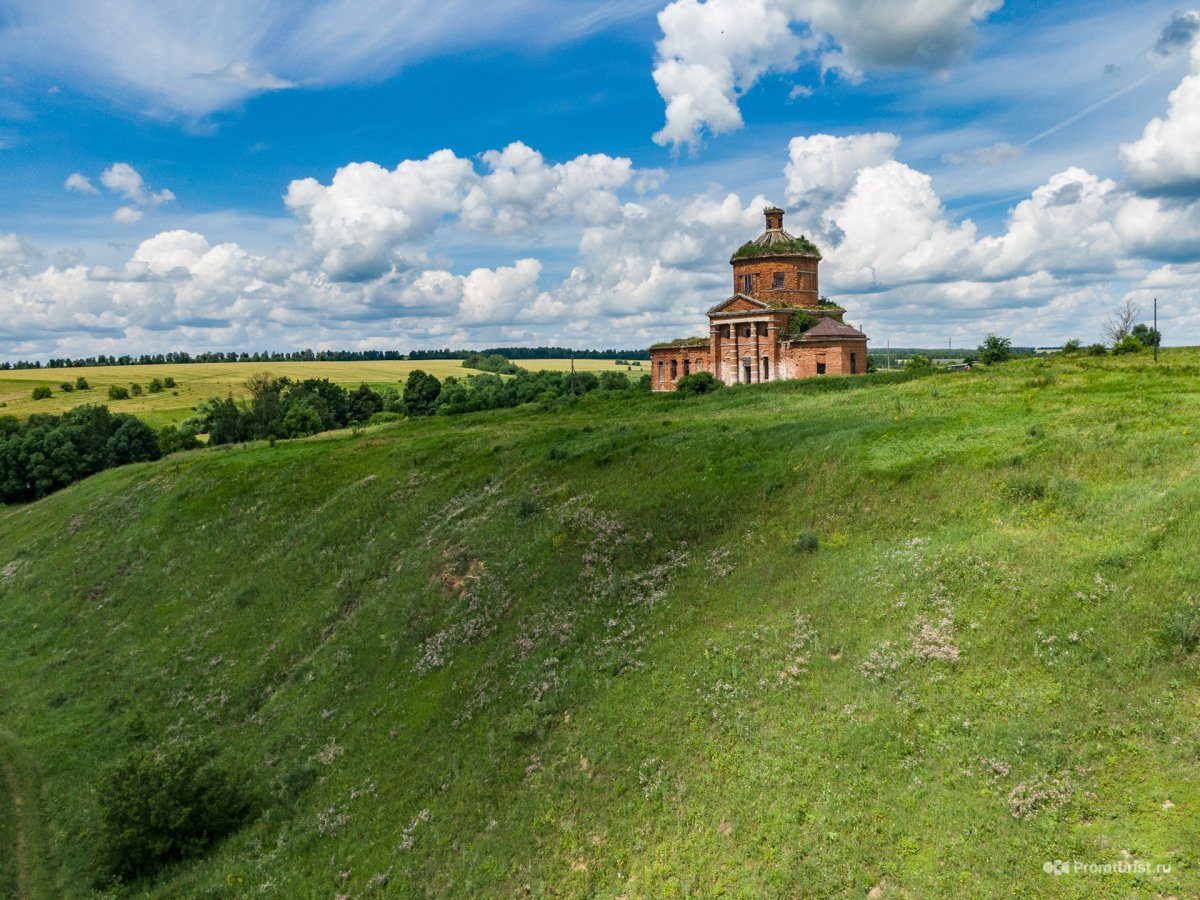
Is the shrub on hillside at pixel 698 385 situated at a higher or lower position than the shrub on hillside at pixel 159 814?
higher

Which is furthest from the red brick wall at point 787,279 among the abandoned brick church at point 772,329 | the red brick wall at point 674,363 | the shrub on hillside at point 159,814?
the shrub on hillside at point 159,814

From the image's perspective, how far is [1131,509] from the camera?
22.3 meters

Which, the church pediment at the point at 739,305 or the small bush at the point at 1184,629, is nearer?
the small bush at the point at 1184,629

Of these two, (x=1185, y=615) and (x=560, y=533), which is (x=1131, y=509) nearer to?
(x=1185, y=615)

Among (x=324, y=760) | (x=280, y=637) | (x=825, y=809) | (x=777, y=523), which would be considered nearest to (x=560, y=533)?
(x=777, y=523)

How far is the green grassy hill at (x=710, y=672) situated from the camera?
16438 mm

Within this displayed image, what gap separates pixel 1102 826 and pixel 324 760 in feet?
84.9

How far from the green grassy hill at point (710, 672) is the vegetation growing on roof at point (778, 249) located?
128 feet

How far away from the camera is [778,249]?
84312mm

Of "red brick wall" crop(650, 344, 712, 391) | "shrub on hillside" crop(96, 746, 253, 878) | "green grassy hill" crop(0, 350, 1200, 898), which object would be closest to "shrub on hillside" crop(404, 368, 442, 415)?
"red brick wall" crop(650, 344, 712, 391)

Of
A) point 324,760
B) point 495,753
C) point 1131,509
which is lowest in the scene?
point 324,760

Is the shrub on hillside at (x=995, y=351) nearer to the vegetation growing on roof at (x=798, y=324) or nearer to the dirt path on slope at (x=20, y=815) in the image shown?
the vegetation growing on roof at (x=798, y=324)

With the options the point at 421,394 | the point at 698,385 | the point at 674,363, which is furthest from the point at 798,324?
the point at 421,394

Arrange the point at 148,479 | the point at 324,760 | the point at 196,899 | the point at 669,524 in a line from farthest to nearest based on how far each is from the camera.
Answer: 1. the point at 148,479
2. the point at 669,524
3. the point at 324,760
4. the point at 196,899
